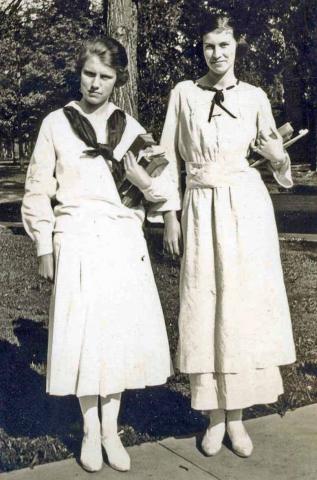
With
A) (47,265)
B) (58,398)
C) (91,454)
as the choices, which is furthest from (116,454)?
(58,398)

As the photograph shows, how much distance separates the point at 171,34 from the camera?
10.2 metres

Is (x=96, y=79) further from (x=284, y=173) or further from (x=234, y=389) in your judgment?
(x=234, y=389)

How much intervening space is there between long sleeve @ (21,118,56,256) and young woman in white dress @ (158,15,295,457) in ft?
1.91

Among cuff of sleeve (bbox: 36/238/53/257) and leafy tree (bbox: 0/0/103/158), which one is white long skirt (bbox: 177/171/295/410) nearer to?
cuff of sleeve (bbox: 36/238/53/257)

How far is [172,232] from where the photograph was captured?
336 cm

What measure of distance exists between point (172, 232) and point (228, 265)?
332 mm

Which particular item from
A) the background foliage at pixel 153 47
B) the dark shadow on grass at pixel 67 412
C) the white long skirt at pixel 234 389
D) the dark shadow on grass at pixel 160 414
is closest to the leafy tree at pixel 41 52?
the background foliage at pixel 153 47

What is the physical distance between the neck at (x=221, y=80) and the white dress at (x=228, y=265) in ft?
0.16

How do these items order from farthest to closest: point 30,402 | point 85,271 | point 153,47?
point 153,47
point 30,402
point 85,271

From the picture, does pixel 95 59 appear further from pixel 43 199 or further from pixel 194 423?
pixel 194 423

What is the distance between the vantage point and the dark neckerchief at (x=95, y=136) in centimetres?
308

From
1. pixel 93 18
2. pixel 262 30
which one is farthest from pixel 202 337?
pixel 262 30

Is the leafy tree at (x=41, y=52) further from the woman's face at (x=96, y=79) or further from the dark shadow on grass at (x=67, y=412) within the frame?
the woman's face at (x=96, y=79)

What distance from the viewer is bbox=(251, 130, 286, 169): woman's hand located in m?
3.29
